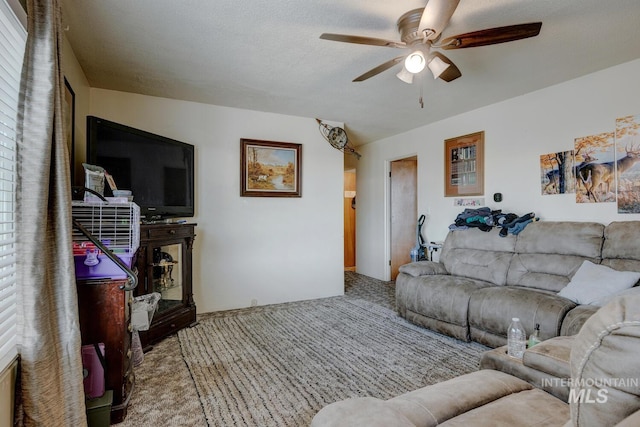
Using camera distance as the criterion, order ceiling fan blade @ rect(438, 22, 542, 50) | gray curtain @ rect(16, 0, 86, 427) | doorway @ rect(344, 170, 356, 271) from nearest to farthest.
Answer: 1. gray curtain @ rect(16, 0, 86, 427)
2. ceiling fan blade @ rect(438, 22, 542, 50)
3. doorway @ rect(344, 170, 356, 271)

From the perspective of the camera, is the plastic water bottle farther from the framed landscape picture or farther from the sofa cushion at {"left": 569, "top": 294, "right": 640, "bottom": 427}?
the framed landscape picture

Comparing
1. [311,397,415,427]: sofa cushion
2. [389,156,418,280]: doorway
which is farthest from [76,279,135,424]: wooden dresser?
[389,156,418,280]: doorway

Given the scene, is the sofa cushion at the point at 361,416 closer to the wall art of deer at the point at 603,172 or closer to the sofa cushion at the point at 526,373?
the sofa cushion at the point at 526,373

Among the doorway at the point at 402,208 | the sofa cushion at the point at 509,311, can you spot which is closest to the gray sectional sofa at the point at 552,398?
the sofa cushion at the point at 509,311

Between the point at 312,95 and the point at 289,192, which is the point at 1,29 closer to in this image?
the point at 312,95

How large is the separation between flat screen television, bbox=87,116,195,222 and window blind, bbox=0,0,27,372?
3.72 feet

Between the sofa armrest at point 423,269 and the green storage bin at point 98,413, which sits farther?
the sofa armrest at point 423,269

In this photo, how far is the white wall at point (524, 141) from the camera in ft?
9.82

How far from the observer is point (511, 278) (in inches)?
126

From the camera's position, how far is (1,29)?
1.32 meters

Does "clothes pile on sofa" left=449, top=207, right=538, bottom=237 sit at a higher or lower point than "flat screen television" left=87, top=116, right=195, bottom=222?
lower

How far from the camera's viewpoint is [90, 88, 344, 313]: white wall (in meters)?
3.82

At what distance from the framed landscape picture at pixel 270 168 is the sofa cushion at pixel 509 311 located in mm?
2538

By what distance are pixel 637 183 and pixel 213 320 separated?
13.6 ft
